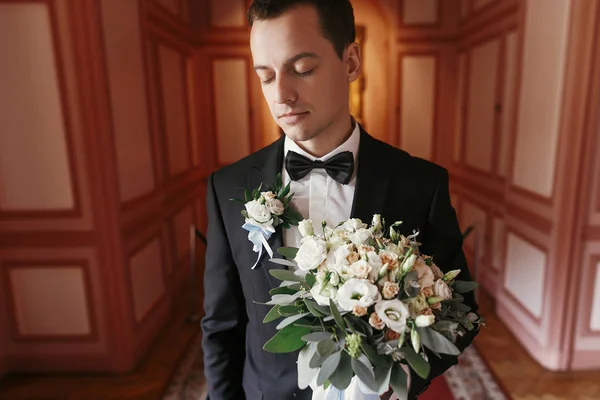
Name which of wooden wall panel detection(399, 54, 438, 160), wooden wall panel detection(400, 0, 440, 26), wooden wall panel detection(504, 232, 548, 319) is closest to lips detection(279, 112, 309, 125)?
wooden wall panel detection(504, 232, 548, 319)

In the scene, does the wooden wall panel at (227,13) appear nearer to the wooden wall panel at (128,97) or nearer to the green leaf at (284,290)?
the wooden wall panel at (128,97)

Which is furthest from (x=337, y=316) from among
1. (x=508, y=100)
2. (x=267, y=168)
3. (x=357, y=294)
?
(x=508, y=100)

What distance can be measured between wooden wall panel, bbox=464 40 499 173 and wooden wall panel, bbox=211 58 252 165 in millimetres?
2537

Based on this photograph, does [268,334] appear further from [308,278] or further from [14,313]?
[14,313]

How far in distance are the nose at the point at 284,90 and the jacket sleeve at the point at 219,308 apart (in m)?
0.35

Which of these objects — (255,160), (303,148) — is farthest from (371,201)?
(255,160)

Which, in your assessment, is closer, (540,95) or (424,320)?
(424,320)

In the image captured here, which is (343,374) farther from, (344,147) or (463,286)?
(344,147)

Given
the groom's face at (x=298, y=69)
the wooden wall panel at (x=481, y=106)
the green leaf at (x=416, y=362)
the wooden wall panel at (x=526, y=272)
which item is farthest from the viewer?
the wooden wall panel at (x=481, y=106)

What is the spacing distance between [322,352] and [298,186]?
0.50 metres

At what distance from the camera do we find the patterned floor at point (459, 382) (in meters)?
2.63

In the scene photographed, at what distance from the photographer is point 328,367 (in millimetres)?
714

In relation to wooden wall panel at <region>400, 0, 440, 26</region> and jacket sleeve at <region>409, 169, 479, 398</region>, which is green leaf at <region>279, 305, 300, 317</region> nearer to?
jacket sleeve at <region>409, 169, 479, 398</region>

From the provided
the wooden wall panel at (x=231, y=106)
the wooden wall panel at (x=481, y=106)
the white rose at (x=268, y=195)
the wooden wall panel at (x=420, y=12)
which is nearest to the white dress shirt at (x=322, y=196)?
the white rose at (x=268, y=195)
